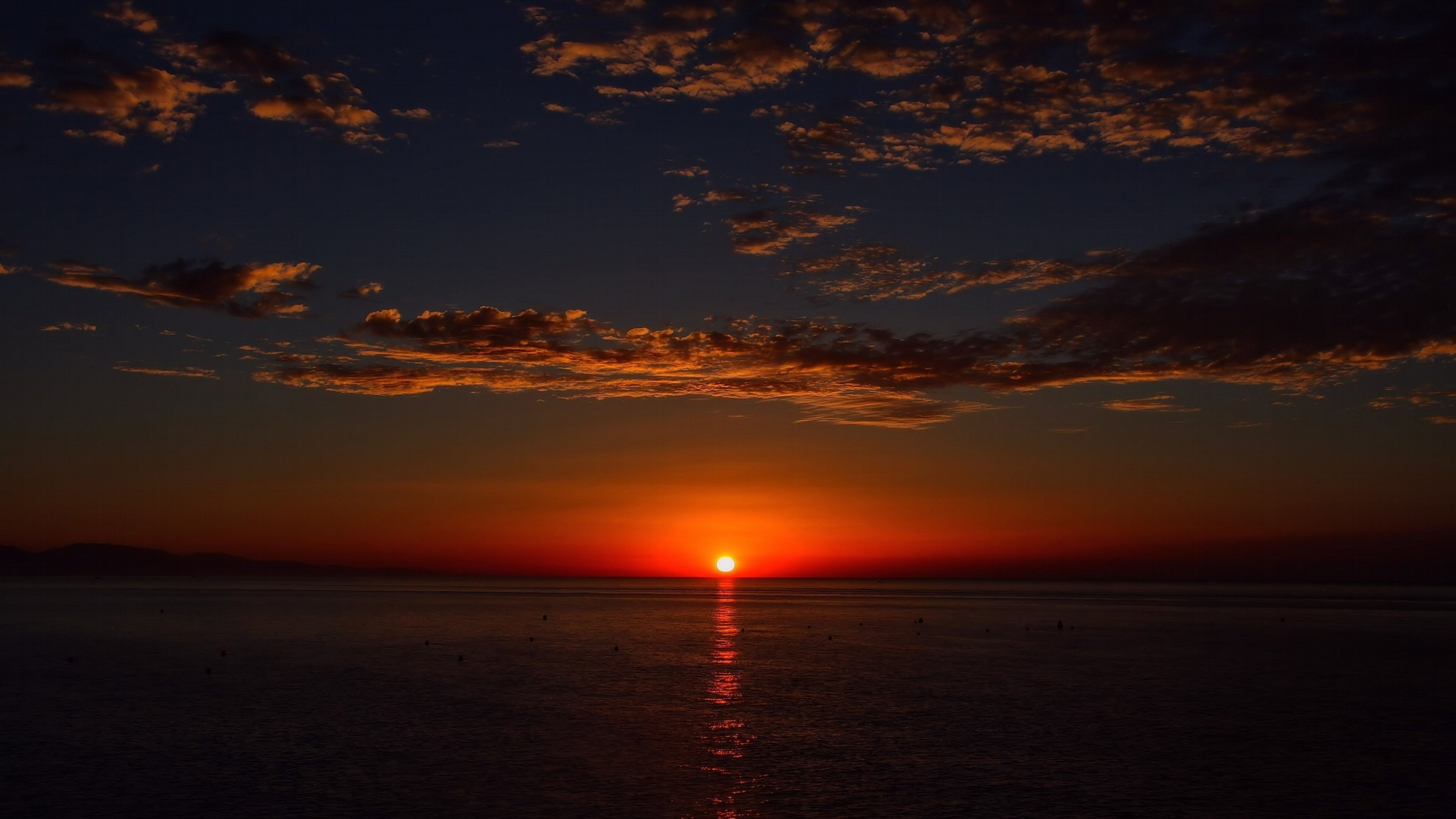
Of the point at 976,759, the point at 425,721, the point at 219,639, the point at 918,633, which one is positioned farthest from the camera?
the point at 918,633

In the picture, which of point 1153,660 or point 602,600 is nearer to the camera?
point 1153,660

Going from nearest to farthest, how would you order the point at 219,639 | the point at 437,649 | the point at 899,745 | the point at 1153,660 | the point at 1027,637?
the point at 899,745, the point at 1153,660, the point at 437,649, the point at 219,639, the point at 1027,637

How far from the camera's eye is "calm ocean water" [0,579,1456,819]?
2317 centimetres

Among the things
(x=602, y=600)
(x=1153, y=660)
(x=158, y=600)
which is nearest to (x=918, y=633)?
(x=1153, y=660)

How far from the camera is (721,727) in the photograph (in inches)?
1288

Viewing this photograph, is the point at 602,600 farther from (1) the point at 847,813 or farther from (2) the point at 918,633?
(1) the point at 847,813

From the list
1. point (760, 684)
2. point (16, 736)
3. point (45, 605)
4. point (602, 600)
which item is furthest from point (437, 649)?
point (602, 600)

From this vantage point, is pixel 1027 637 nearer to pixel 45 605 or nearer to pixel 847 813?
pixel 847 813

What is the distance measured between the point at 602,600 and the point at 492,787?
503 ft

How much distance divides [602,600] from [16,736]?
146m

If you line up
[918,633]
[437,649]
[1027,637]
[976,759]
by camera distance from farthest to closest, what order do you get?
[918,633]
[1027,637]
[437,649]
[976,759]

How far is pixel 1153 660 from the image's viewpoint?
Answer: 56.6 m

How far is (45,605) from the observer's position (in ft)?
422

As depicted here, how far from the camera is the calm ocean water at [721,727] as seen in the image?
76.0ft
